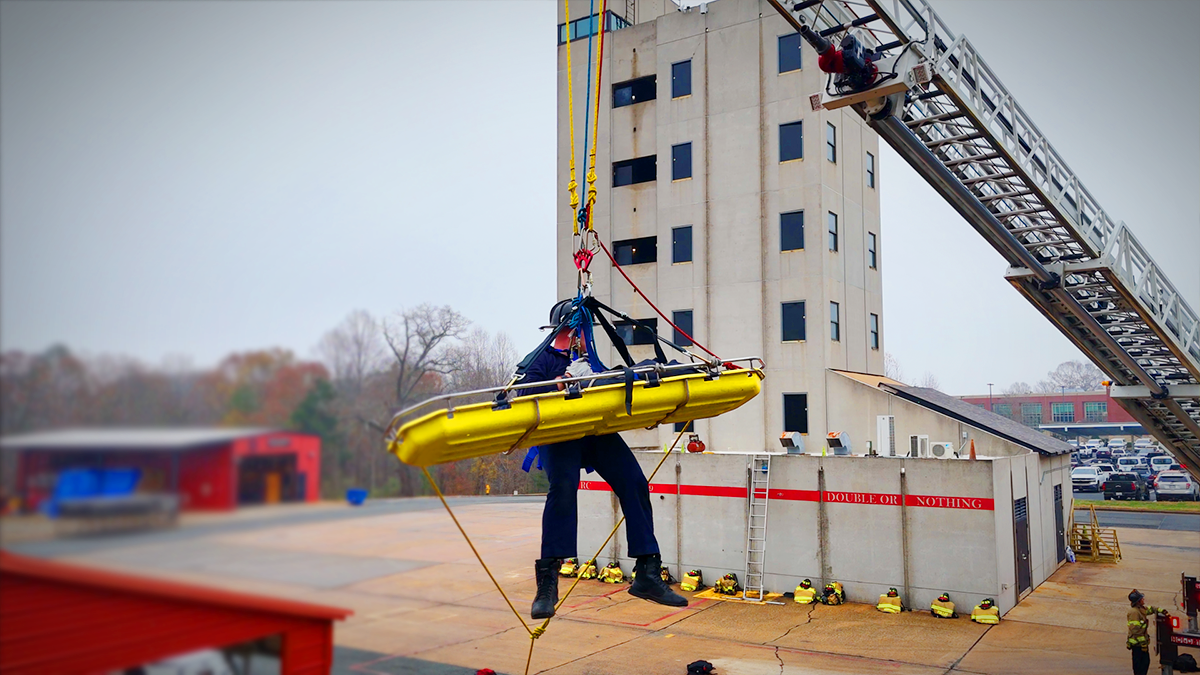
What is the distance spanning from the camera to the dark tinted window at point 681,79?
88.2 feet

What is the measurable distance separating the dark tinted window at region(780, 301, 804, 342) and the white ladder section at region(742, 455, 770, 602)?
5.12 m

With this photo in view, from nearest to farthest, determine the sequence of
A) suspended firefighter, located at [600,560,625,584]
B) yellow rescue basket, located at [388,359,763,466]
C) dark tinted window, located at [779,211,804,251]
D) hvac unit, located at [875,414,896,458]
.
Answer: yellow rescue basket, located at [388,359,763,466] → hvac unit, located at [875,414,896,458] → suspended firefighter, located at [600,560,625,584] → dark tinted window, located at [779,211,804,251]

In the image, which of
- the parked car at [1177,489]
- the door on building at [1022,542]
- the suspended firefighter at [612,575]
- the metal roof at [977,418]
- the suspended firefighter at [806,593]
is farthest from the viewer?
the parked car at [1177,489]

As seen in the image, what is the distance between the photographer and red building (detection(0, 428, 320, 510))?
383cm

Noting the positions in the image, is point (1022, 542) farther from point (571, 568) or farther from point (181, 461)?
point (181, 461)

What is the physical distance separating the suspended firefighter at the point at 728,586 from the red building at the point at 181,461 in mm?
17696

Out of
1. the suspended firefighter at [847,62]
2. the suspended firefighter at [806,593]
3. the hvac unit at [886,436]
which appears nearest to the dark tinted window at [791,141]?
the hvac unit at [886,436]

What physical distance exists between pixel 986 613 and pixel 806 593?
4.18 m

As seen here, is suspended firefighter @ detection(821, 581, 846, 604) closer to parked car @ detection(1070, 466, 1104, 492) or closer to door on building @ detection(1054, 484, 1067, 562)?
door on building @ detection(1054, 484, 1067, 562)

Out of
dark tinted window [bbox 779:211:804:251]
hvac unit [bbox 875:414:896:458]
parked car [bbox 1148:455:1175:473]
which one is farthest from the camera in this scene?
parked car [bbox 1148:455:1175:473]

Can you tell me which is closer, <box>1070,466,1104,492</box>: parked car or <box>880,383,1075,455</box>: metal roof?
<box>880,383,1075,455</box>: metal roof

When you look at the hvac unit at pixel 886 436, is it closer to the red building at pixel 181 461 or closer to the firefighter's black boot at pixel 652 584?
the firefighter's black boot at pixel 652 584

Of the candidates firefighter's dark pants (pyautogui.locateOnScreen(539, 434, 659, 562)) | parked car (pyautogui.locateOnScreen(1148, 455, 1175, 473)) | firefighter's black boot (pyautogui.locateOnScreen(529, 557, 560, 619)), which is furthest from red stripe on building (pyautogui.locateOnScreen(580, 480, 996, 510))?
parked car (pyautogui.locateOnScreen(1148, 455, 1175, 473))

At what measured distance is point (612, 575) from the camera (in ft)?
73.7
